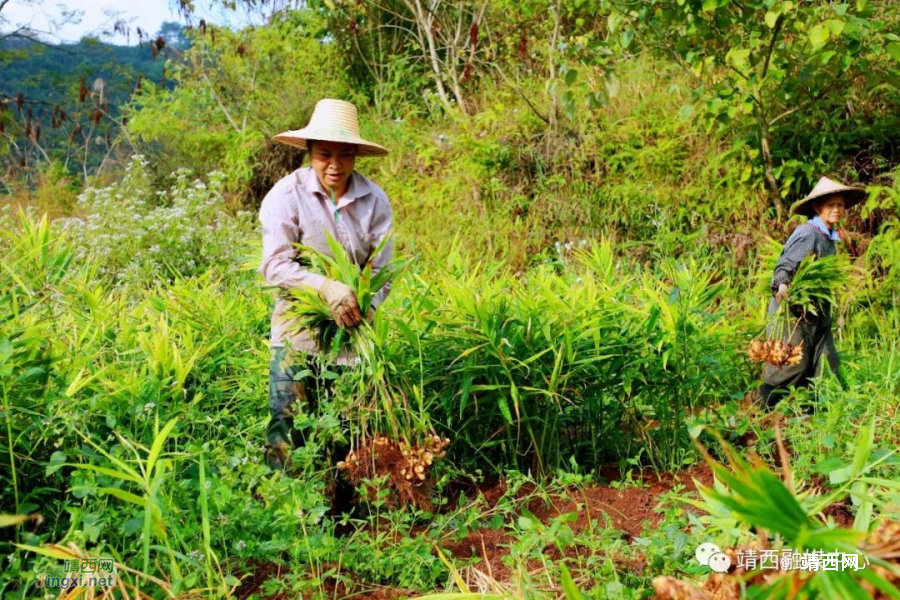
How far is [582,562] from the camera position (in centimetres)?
259

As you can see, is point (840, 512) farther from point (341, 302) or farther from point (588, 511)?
point (341, 302)

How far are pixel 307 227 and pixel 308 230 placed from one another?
0.01 m

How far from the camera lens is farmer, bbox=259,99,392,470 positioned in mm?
3078

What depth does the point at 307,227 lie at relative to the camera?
3.16 meters

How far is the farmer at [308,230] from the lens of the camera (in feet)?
10.1

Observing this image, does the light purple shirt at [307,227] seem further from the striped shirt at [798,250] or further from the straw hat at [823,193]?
the straw hat at [823,193]

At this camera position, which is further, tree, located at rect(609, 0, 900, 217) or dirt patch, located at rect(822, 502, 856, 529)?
tree, located at rect(609, 0, 900, 217)

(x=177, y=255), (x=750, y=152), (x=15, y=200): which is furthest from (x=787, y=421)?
(x=15, y=200)

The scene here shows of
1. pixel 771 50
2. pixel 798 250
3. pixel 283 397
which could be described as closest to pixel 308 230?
pixel 283 397

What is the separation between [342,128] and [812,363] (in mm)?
2839

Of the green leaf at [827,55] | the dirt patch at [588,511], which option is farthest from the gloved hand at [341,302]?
the green leaf at [827,55]

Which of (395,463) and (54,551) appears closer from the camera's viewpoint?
(54,551)

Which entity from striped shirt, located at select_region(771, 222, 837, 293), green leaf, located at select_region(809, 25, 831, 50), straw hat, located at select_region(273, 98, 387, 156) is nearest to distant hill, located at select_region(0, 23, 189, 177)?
straw hat, located at select_region(273, 98, 387, 156)

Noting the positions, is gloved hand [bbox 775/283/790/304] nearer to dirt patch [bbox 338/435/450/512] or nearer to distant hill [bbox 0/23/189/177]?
dirt patch [bbox 338/435/450/512]
